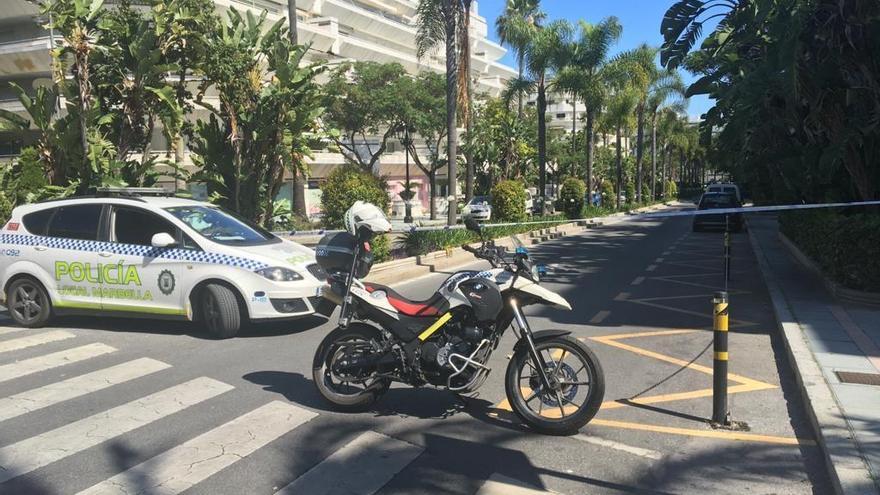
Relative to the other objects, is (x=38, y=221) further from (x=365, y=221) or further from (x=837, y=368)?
(x=837, y=368)

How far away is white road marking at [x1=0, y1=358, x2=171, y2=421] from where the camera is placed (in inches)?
214

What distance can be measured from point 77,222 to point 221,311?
2.36 metres

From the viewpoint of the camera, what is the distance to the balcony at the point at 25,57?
3766 cm

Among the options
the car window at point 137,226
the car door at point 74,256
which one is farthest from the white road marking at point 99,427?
the car door at point 74,256

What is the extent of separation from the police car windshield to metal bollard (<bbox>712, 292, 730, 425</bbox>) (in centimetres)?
550

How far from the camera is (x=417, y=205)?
5494cm

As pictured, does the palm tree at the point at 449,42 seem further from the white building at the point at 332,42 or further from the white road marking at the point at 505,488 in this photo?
the white road marking at the point at 505,488

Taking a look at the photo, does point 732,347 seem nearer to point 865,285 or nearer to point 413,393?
point 865,285

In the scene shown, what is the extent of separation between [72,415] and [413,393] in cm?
274

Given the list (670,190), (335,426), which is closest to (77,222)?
(335,426)

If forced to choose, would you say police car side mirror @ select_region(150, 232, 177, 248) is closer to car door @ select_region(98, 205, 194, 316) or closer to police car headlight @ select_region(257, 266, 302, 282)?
car door @ select_region(98, 205, 194, 316)

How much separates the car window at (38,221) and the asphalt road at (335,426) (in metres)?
1.28

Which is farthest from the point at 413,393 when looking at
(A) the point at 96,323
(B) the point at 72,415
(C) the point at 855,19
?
(C) the point at 855,19

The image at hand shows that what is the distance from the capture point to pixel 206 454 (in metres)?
4.48
